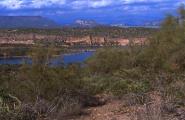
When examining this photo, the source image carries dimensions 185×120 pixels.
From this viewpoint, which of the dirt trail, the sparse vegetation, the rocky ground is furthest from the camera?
the dirt trail

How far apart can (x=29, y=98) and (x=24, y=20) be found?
14597cm

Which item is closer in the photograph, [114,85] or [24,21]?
[114,85]

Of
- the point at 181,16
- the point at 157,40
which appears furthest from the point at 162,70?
the point at 181,16

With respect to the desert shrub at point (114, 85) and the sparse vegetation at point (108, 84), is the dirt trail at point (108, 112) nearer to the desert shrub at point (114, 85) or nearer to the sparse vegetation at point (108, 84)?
the sparse vegetation at point (108, 84)

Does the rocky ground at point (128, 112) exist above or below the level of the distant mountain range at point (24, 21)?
above

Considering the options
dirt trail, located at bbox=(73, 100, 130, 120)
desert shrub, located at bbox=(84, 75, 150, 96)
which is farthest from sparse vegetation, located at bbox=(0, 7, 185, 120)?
dirt trail, located at bbox=(73, 100, 130, 120)

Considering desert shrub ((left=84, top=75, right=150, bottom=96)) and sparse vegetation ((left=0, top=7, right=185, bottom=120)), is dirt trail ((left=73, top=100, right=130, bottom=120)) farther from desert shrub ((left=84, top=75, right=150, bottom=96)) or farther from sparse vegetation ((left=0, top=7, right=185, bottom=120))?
desert shrub ((left=84, top=75, right=150, bottom=96))

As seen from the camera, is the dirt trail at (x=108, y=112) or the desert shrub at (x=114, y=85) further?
the desert shrub at (x=114, y=85)

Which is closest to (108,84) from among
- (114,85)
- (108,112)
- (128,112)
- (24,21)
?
(114,85)

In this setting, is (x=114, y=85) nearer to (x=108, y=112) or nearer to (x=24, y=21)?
(x=108, y=112)

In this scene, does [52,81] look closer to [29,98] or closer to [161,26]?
[29,98]

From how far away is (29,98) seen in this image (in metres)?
16.2

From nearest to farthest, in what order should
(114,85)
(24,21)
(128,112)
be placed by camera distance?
(128,112) < (114,85) < (24,21)

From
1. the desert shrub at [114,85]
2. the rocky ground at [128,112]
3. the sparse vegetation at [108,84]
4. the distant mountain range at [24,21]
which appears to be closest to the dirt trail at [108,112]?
the rocky ground at [128,112]
